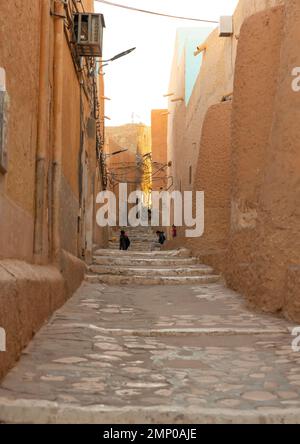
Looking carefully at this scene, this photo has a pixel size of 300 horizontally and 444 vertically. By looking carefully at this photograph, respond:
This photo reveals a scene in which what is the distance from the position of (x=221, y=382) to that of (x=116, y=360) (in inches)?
30.6

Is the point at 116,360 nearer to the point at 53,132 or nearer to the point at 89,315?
the point at 89,315

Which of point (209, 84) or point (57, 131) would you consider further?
point (209, 84)

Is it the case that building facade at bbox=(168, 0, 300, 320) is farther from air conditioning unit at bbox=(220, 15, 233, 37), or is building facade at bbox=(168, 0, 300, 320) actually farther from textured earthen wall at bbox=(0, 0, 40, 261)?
textured earthen wall at bbox=(0, 0, 40, 261)

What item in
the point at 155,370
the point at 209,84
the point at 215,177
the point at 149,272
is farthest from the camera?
the point at 209,84

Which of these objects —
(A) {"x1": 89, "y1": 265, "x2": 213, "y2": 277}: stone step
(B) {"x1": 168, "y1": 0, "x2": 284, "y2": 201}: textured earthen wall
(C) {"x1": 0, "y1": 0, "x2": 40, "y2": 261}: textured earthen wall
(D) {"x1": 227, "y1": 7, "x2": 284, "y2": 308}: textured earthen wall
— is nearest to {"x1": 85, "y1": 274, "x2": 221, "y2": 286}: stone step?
(A) {"x1": 89, "y1": 265, "x2": 213, "y2": 277}: stone step

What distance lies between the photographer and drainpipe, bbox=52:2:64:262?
215 inches

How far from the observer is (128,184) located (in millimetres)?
35906

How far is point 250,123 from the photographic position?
22.8 feet

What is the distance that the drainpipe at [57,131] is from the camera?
5465 mm

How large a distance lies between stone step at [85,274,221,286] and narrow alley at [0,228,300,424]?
2.06 m

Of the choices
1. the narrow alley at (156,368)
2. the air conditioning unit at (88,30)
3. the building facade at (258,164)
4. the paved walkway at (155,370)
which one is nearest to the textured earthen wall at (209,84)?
the building facade at (258,164)

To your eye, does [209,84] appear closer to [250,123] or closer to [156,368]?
[250,123]

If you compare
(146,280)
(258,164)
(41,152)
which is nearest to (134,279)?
(146,280)

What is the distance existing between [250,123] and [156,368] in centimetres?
435
